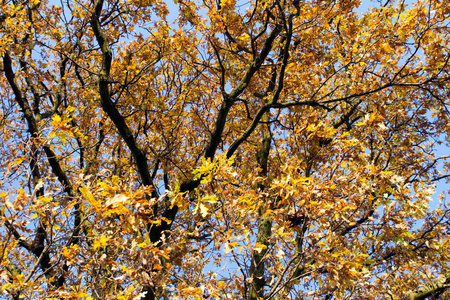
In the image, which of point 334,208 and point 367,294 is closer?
point 334,208

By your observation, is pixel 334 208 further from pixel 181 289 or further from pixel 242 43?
pixel 242 43

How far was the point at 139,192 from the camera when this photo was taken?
9.53 ft

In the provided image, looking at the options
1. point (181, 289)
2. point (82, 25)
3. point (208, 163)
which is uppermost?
point (82, 25)

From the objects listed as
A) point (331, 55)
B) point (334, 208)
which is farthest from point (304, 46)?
point (334, 208)

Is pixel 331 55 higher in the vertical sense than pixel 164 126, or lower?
higher

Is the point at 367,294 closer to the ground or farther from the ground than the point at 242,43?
closer to the ground

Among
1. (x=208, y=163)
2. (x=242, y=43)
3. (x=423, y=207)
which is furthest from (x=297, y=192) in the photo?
(x=242, y=43)

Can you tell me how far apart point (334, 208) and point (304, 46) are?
17.5 ft

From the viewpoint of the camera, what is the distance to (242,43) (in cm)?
696

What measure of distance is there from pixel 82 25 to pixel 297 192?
723cm

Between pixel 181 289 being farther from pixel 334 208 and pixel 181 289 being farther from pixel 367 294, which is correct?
pixel 367 294

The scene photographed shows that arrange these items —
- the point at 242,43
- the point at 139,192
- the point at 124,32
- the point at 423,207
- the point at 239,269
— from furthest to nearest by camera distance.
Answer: the point at 124,32
the point at 242,43
the point at 239,269
the point at 423,207
the point at 139,192

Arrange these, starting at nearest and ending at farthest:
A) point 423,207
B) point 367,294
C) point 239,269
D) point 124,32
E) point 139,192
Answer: point 139,192 → point 423,207 → point 367,294 → point 239,269 → point 124,32

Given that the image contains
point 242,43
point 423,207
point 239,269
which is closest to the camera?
point 423,207
